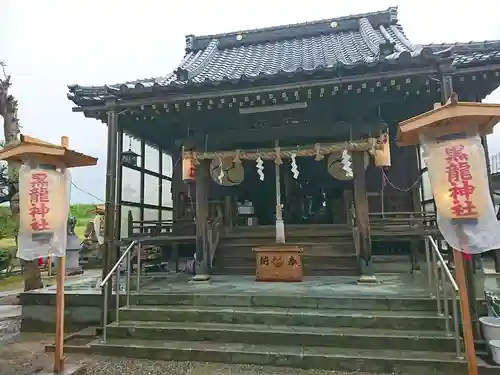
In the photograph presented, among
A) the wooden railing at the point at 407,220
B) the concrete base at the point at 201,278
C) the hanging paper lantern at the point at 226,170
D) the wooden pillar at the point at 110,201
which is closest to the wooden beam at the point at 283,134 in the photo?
the hanging paper lantern at the point at 226,170

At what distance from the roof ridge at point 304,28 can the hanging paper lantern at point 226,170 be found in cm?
670

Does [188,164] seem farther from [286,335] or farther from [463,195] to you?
[463,195]

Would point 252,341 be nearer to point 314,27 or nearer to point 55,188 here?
point 55,188

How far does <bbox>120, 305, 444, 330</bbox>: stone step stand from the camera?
16.5 feet

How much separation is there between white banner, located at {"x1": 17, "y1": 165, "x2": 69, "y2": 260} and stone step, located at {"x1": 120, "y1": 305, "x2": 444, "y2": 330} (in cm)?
196

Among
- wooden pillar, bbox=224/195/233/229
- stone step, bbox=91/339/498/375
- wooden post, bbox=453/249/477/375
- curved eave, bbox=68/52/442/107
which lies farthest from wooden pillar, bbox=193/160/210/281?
wooden post, bbox=453/249/477/375

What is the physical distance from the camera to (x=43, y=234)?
462cm

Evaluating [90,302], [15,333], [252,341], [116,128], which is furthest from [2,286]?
[252,341]

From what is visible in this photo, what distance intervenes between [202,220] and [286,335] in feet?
12.4

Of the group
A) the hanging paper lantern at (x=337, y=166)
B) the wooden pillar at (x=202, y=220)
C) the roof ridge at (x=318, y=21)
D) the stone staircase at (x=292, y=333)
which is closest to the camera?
the stone staircase at (x=292, y=333)

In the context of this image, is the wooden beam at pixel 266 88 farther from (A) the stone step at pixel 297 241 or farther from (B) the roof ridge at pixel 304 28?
(B) the roof ridge at pixel 304 28

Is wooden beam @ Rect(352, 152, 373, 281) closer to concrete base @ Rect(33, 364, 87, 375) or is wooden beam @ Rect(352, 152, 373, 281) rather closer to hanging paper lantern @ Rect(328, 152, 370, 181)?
hanging paper lantern @ Rect(328, 152, 370, 181)

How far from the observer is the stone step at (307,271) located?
313 inches

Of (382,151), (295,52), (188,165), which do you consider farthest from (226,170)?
(295,52)
